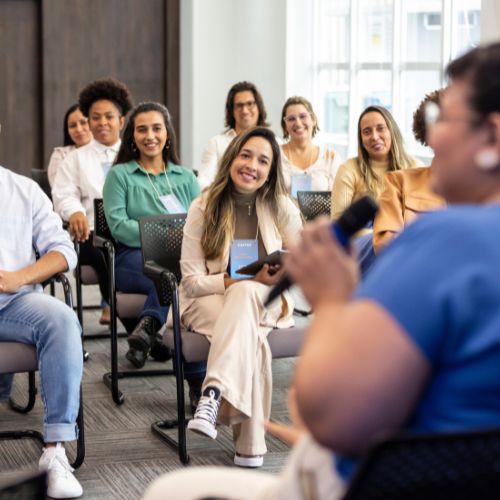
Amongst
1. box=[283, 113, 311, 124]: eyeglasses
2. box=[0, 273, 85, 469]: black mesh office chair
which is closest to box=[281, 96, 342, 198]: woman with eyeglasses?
box=[283, 113, 311, 124]: eyeglasses

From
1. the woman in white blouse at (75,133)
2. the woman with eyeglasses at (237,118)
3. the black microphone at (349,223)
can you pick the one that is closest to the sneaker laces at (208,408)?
the black microphone at (349,223)

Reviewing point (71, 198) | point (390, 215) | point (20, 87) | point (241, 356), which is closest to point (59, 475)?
point (241, 356)

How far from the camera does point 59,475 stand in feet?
10.7

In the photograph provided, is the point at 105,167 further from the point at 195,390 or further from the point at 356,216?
the point at 356,216

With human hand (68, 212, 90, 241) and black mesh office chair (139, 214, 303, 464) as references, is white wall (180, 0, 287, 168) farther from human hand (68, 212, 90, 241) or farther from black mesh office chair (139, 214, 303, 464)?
black mesh office chair (139, 214, 303, 464)

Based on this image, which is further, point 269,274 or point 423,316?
point 269,274

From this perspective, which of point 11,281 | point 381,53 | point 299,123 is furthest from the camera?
point 381,53

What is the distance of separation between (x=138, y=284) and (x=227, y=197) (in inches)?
36.7

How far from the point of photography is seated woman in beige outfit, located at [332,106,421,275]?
17.3 feet

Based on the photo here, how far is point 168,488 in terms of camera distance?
1.58m

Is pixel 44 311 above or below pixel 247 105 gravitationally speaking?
below

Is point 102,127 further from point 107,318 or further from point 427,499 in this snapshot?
point 427,499

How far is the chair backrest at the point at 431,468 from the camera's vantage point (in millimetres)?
1190

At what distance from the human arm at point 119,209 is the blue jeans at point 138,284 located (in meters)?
0.12
